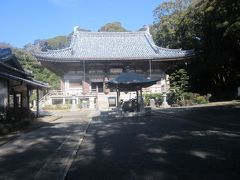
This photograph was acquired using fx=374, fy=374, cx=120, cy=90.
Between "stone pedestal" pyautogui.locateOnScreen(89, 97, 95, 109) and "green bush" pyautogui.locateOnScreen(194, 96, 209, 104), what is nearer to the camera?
"green bush" pyautogui.locateOnScreen(194, 96, 209, 104)

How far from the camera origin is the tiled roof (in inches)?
1676

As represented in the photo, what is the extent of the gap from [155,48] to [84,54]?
8.67m

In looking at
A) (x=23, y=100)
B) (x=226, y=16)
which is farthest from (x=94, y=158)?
Result: (x=23, y=100)

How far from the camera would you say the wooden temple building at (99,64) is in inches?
1631

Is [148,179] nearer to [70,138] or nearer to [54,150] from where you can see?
[54,150]

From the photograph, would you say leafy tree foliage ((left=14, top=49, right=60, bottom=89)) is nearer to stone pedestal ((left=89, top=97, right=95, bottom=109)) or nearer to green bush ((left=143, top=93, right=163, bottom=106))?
stone pedestal ((left=89, top=97, right=95, bottom=109))

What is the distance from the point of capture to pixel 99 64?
44.9 m

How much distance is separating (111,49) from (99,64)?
130 inches

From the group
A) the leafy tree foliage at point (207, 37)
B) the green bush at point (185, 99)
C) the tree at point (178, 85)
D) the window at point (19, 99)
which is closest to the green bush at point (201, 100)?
→ the green bush at point (185, 99)

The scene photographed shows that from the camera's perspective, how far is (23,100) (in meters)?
29.6

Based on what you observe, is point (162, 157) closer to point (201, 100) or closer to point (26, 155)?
point (26, 155)

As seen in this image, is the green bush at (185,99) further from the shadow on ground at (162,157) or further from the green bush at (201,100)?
the shadow on ground at (162,157)

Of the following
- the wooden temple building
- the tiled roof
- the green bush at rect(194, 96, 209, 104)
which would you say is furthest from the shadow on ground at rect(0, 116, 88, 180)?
the tiled roof

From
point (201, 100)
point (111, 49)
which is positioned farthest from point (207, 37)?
point (111, 49)
